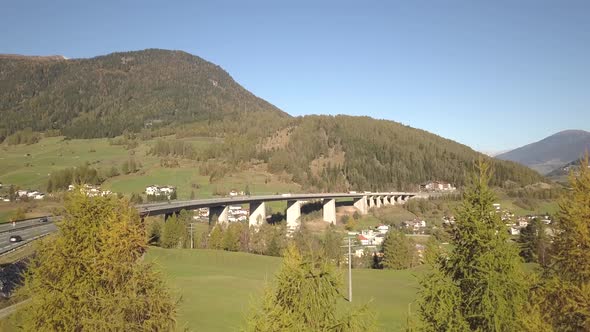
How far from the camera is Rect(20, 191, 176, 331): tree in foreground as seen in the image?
13.0 metres

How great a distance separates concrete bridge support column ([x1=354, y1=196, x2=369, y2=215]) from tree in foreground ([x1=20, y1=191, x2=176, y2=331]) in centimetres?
15965

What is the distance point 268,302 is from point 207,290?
32.5m

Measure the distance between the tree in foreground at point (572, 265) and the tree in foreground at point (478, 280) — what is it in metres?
0.94

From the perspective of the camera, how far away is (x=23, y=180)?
171875 millimetres

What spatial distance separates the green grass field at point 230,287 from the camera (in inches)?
1182

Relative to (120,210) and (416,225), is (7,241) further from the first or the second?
(416,225)

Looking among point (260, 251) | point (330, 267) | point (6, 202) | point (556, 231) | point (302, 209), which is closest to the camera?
point (330, 267)

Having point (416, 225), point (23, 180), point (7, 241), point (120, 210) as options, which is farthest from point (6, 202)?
point (120, 210)

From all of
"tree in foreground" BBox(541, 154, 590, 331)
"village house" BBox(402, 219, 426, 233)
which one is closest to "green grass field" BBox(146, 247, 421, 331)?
"tree in foreground" BBox(541, 154, 590, 331)

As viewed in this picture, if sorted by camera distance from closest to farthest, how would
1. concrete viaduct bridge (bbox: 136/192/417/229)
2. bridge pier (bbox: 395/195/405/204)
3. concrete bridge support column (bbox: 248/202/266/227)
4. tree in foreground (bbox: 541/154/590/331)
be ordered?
tree in foreground (bbox: 541/154/590/331) < concrete viaduct bridge (bbox: 136/192/417/229) < concrete bridge support column (bbox: 248/202/266/227) < bridge pier (bbox: 395/195/405/204)

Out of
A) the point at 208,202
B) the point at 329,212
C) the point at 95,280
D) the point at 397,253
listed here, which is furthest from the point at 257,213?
the point at 95,280

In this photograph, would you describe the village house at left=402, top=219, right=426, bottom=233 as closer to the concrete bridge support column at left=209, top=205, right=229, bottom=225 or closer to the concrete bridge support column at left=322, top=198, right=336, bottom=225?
the concrete bridge support column at left=322, top=198, right=336, bottom=225

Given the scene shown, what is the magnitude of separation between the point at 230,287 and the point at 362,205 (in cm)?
13358

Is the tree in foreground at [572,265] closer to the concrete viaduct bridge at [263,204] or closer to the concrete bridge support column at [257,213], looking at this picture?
the concrete viaduct bridge at [263,204]
